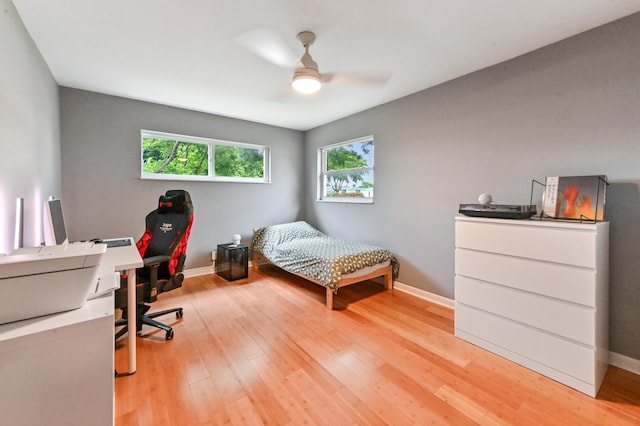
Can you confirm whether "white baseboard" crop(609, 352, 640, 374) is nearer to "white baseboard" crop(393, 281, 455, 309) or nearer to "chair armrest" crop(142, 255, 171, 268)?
"white baseboard" crop(393, 281, 455, 309)

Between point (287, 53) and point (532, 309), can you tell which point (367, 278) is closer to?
point (532, 309)

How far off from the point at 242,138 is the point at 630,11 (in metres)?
4.02

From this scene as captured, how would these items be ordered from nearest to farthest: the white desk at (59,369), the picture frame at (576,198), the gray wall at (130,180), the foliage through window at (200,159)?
the white desk at (59,369) → the picture frame at (576,198) → the gray wall at (130,180) → the foliage through window at (200,159)

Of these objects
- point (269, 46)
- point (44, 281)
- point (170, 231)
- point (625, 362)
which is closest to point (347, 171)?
point (269, 46)

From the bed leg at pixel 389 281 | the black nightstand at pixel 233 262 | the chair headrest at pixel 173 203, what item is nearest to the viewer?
the chair headrest at pixel 173 203

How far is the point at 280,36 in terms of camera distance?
1964 millimetres

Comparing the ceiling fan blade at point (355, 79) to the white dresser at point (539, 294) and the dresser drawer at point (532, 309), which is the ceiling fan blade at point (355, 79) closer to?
the white dresser at point (539, 294)

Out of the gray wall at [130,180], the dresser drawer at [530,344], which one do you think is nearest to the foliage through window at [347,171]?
the gray wall at [130,180]

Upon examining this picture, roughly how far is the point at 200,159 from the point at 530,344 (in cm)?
410

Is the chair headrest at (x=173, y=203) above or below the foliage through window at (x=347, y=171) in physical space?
below

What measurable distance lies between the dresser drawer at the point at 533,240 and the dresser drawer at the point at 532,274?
4 centimetres

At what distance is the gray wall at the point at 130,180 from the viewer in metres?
2.99

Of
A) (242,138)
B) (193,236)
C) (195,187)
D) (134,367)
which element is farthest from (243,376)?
(242,138)

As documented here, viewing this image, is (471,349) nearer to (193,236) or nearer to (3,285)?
(3,285)
